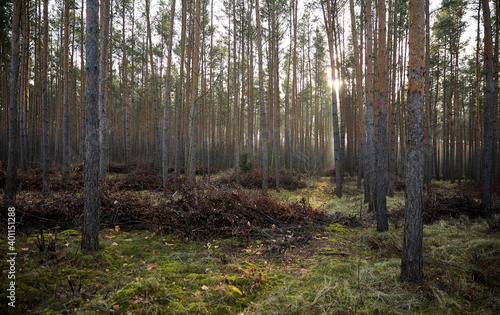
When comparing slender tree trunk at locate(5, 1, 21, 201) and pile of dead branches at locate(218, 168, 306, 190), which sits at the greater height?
slender tree trunk at locate(5, 1, 21, 201)

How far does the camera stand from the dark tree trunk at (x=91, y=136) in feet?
11.9

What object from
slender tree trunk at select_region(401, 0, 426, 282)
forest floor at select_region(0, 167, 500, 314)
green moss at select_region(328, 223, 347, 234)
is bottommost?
green moss at select_region(328, 223, 347, 234)

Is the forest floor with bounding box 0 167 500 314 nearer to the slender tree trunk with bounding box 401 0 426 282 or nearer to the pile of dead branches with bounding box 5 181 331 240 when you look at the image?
the pile of dead branches with bounding box 5 181 331 240

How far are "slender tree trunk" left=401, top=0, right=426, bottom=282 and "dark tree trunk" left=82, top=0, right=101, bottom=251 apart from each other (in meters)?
4.43

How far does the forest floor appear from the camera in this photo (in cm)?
272

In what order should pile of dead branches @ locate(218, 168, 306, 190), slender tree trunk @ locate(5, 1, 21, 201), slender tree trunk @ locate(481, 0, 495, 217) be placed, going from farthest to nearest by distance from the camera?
pile of dead branches @ locate(218, 168, 306, 190) → slender tree trunk @ locate(481, 0, 495, 217) → slender tree trunk @ locate(5, 1, 21, 201)

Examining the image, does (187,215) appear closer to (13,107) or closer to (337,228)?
(337,228)

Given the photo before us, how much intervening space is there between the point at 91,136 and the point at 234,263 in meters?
2.92

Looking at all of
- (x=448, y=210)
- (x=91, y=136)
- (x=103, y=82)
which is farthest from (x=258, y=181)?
(x=91, y=136)

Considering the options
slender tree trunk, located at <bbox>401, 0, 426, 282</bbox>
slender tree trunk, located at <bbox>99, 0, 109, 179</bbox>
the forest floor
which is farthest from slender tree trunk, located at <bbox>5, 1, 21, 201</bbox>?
slender tree trunk, located at <bbox>401, 0, 426, 282</bbox>

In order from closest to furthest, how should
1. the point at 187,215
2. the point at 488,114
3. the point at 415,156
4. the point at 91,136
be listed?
the point at 415,156 < the point at 91,136 < the point at 187,215 < the point at 488,114

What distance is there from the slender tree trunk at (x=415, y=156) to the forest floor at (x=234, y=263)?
318 mm

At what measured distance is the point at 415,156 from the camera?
313 cm

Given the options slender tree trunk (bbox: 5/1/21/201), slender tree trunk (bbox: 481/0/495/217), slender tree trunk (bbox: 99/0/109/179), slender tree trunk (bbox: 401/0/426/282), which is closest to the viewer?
slender tree trunk (bbox: 401/0/426/282)
